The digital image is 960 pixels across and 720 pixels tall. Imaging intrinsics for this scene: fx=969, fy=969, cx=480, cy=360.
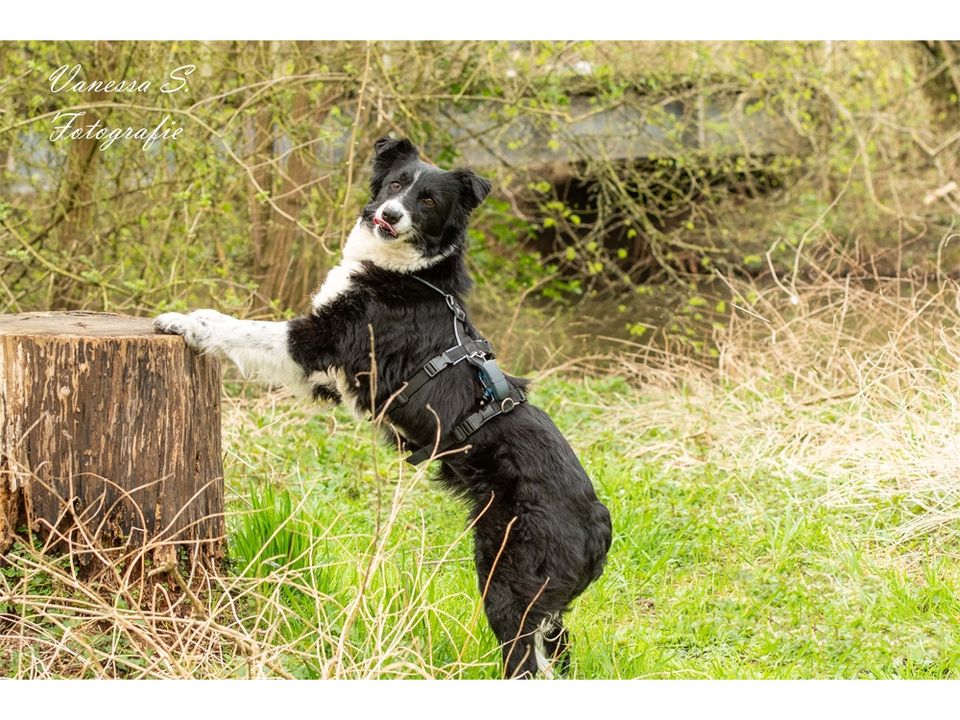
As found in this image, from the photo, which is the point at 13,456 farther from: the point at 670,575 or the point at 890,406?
the point at 890,406

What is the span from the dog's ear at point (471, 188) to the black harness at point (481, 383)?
60cm

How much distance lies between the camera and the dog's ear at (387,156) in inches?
169

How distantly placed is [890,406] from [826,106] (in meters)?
4.71

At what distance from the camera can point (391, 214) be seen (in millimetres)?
3963

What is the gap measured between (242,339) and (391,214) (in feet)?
2.63

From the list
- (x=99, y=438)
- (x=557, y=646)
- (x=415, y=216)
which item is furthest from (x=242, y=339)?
(x=557, y=646)

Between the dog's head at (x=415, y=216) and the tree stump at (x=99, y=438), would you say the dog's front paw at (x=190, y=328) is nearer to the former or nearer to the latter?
the tree stump at (x=99, y=438)

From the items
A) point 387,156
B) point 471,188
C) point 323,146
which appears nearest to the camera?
point 471,188

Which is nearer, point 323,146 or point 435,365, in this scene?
point 435,365

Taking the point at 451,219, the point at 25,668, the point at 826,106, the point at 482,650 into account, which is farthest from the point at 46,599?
the point at 826,106

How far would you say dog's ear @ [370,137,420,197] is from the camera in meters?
4.28

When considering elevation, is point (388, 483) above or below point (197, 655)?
below

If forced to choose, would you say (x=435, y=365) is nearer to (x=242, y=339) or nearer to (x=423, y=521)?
(x=423, y=521)

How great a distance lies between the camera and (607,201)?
8.16 metres
